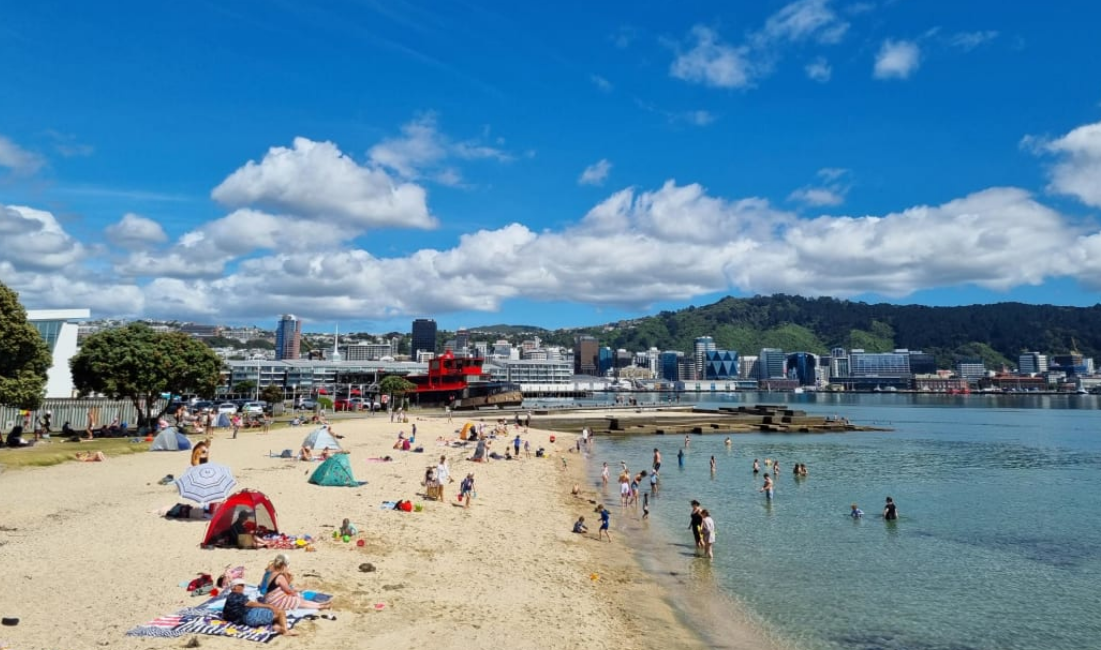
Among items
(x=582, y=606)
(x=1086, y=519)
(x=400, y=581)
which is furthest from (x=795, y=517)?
(x=400, y=581)

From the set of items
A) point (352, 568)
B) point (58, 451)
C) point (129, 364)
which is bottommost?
point (352, 568)

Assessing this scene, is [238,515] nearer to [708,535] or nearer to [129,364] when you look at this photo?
[708,535]

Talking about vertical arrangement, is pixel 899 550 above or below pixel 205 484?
below

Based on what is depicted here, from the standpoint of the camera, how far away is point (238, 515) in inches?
579

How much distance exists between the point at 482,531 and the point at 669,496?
13.7m

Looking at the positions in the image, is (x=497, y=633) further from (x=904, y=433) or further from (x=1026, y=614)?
(x=904, y=433)

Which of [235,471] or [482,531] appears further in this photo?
[235,471]

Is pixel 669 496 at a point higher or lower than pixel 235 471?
lower

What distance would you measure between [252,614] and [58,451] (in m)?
26.5

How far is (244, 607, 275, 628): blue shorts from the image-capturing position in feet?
32.8

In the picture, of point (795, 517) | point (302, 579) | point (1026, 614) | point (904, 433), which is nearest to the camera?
point (302, 579)

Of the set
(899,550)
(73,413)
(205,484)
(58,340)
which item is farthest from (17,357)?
(899,550)

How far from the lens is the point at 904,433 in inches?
3007

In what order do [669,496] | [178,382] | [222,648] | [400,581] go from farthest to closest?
[178,382] < [669,496] < [400,581] < [222,648]
